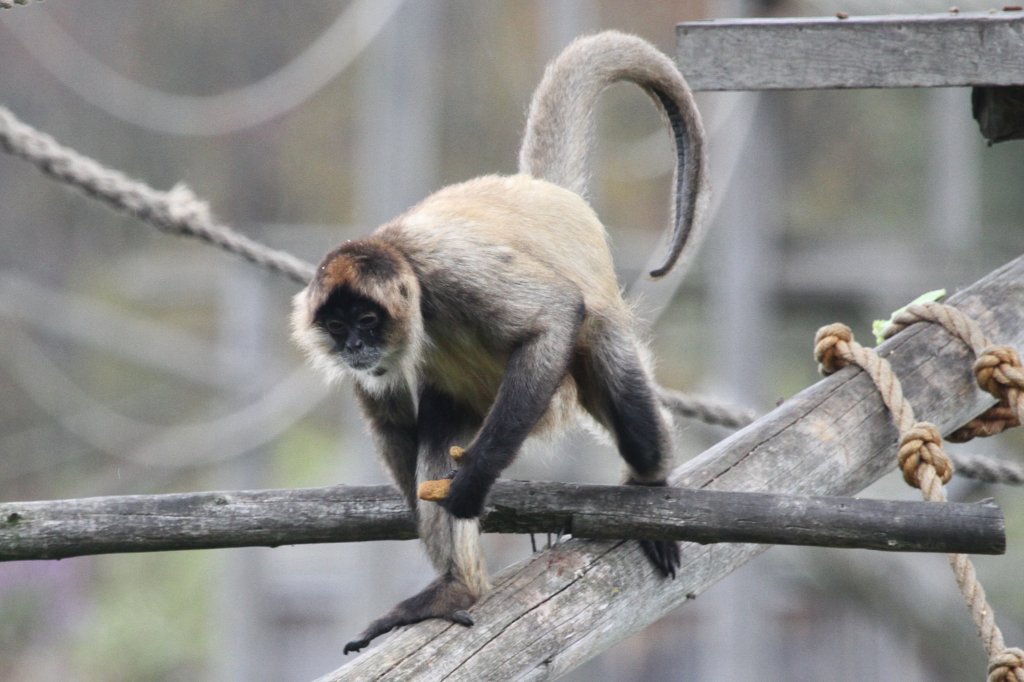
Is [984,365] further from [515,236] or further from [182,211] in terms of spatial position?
[182,211]

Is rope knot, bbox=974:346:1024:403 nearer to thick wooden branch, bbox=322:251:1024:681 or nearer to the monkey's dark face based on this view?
thick wooden branch, bbox=322:251:1024:681

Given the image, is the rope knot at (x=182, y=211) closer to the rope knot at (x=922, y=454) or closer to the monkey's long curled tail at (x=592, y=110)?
the monkey's long curled tail at (x=592, y=110)

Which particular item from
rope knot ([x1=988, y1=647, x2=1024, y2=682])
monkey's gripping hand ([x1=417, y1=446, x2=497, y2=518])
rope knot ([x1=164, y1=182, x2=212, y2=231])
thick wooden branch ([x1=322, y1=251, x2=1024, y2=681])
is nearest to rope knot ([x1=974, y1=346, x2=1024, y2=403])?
thick wooden branch ([x1=322, y1=251, x2=1024, y2=681])

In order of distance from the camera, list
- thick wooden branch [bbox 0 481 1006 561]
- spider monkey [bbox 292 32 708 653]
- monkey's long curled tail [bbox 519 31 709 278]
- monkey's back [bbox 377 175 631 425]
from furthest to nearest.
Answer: monkey's long curled tail [bbox 519 31 709 278] → monkey's back [bbox 377 175 631 425] → spider monkey [bbox 292 32 708 653] → thick wooden branch [bbox 0 481 1006 561]

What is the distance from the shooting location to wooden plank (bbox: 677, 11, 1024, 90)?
360 cm

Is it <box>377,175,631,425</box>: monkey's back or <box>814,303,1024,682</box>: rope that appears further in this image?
<box>377,175,631,425</box>: monkey's back

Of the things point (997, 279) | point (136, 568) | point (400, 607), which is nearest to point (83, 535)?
point (400, 607)

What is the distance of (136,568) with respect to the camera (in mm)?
13039

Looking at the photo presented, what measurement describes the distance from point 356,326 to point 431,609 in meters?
0.85

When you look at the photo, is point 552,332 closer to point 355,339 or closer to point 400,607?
point 355,339

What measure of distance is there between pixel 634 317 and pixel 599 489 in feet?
2.90

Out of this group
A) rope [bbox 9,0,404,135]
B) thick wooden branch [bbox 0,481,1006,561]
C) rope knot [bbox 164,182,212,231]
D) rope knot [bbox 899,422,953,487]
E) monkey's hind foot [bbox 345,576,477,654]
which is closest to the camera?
thick wooden branch [bbox 0,481,1006,561]

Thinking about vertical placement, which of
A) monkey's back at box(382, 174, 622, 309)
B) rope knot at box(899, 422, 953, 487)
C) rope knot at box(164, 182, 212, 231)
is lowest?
rope knot at box(899, 422, 953, 487)

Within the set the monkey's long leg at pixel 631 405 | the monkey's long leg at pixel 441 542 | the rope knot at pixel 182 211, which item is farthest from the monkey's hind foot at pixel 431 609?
the rope knot at pixel 182 211
